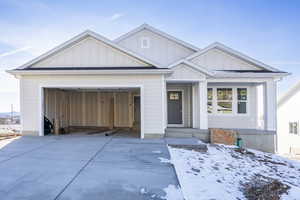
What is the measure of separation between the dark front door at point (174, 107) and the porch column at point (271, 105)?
502 cm

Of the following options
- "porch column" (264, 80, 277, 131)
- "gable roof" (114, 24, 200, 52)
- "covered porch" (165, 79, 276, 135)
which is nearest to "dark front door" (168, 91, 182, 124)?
"covered porch" (165, 79, 276, 135)

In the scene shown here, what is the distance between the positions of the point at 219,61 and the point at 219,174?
795cm

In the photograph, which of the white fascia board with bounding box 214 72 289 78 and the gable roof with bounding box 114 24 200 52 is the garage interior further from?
the white fascia board with bounding box 214 72 289 78

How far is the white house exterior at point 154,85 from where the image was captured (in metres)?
8.26

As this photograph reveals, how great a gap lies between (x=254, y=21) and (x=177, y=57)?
25.2 feet

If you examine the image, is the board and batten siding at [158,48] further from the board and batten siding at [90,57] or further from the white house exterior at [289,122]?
the white house exterior at [289,122]

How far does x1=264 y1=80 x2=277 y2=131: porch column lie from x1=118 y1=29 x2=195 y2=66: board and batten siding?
5.12 m

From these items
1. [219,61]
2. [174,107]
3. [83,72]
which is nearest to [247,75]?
[219,61]

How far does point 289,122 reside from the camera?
14.8 metres

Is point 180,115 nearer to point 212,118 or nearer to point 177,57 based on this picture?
point 212,118

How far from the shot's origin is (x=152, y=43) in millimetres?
11602

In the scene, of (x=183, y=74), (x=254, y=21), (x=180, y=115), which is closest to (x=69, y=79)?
(x=183, y=74)

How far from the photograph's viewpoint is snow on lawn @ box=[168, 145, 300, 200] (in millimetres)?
3389

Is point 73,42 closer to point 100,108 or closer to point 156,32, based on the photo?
point 100,108
